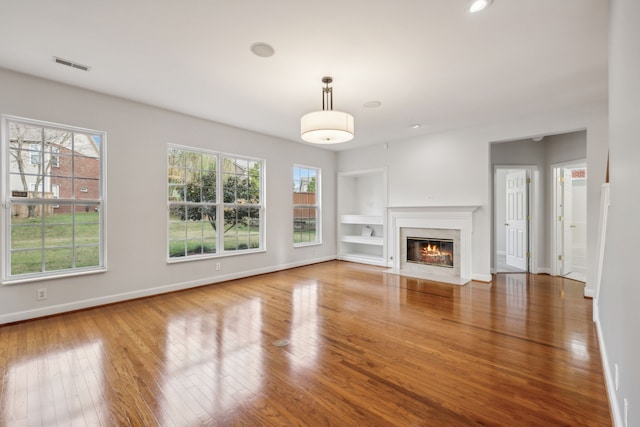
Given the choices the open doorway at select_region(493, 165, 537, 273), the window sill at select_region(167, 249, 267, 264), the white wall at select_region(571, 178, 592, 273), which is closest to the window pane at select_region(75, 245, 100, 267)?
the window sill at select_region(167, 249, 267, 264)

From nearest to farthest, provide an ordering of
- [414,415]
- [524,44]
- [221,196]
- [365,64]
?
1. [414,415]
2. [524,44]
3. [365,64]
4. [221,196]

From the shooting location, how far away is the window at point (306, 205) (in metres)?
6.55

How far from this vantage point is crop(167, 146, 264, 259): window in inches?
182

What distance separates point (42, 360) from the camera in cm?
245

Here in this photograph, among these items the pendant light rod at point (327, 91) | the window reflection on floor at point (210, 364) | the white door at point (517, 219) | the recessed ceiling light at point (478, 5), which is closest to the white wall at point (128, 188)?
the window reflection on floor at point (210, 364)

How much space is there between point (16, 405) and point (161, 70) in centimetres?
314

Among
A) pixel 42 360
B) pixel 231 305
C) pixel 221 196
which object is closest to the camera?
pixel 42 360

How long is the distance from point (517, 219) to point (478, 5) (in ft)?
17.2

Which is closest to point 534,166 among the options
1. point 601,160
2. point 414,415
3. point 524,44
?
point 601,160

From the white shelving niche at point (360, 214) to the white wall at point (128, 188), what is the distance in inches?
98.9

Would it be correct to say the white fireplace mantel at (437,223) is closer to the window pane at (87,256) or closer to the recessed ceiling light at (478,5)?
the recessed ceiling light at (478,5)

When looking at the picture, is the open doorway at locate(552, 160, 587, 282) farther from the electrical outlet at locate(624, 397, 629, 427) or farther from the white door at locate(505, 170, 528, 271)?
the electrical outlet at locate(624, 397, 629, 427)

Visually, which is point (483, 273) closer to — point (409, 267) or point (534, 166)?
point (409, 267)

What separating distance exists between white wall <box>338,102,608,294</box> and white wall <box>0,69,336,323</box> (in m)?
3.08
